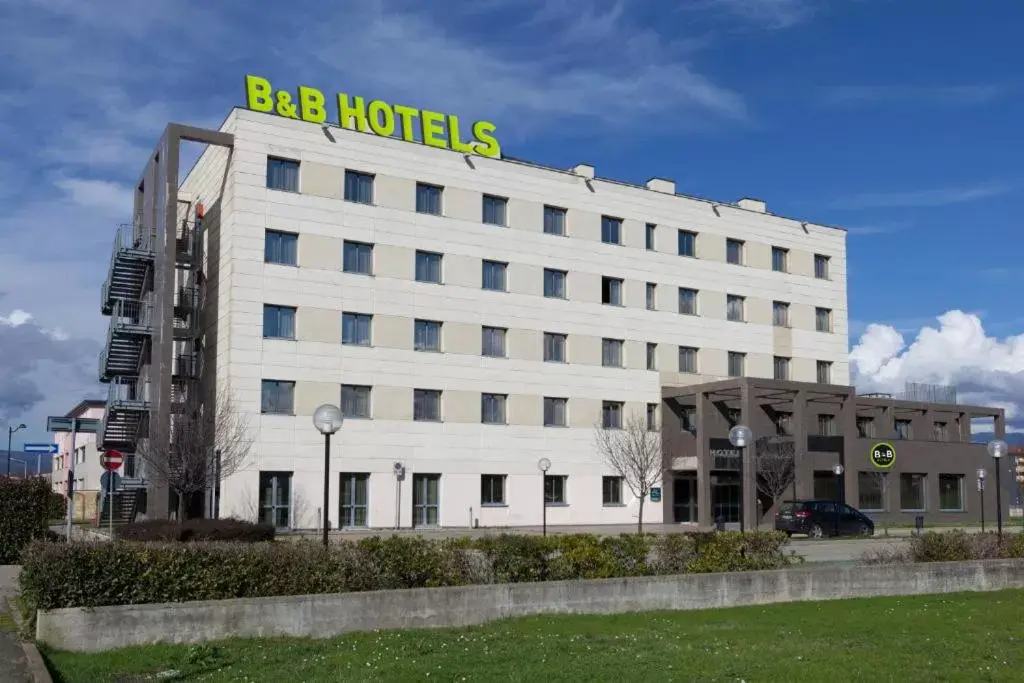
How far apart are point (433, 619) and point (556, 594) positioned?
192cm

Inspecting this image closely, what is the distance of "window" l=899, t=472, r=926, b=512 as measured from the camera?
5497 centimetres

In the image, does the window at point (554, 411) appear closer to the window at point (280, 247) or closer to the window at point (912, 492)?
the window at point (280, 247)

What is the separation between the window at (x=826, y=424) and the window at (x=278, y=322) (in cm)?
3042

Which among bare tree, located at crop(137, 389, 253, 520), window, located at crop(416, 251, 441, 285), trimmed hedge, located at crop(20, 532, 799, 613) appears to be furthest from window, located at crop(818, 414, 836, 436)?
trimmed hedge, located at crop(20, 532, 799, 613)

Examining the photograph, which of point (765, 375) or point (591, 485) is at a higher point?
point (765, 375)

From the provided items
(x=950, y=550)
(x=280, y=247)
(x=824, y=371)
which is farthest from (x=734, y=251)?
(x=950, y=550)

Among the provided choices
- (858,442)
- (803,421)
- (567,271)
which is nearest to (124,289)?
(567,271)

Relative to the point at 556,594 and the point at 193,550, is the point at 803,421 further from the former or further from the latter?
the point at 193,550

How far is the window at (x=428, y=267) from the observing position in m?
47.4

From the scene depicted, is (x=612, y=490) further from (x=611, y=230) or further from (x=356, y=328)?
(x=356, y=328)

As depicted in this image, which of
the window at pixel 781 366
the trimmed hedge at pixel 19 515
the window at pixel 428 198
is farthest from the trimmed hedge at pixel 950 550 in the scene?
the window at pixel 781 366

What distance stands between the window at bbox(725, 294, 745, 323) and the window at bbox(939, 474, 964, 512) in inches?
533

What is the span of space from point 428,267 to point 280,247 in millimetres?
6954

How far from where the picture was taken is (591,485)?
51.2 m
